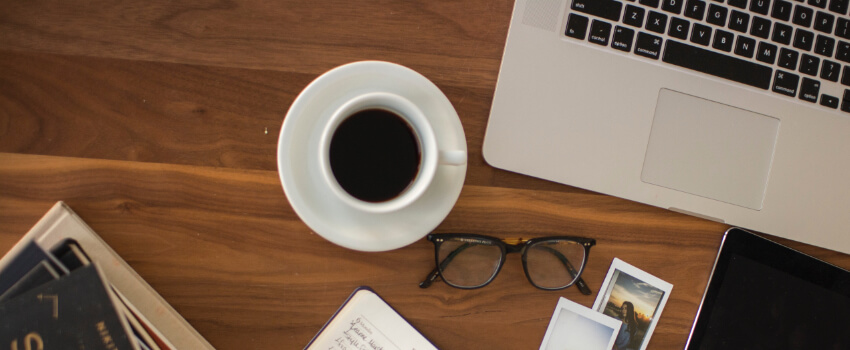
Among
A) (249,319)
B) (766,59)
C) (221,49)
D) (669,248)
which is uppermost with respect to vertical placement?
(766,59)

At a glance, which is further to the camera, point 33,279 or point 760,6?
point 760,6

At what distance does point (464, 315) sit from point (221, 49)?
471 millimetres

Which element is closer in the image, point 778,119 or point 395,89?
point 395,89

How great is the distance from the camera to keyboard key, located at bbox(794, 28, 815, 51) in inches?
28.5

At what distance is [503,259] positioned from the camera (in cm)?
71

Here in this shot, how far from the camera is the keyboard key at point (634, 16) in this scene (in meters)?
0.69

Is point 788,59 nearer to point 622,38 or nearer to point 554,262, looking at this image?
point 622,38

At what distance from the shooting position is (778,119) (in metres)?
0.72

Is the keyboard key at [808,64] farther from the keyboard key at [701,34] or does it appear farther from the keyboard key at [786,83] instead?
the keyboard key at [701,34]

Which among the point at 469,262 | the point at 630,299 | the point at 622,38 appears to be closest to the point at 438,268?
the point at 469,262

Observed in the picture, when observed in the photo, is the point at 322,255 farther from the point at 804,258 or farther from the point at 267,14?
the point at 804,258

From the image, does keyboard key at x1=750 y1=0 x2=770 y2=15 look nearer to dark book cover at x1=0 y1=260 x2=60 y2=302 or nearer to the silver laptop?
the silver laptop

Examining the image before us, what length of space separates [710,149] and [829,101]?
0.19m

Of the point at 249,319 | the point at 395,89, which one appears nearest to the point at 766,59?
the point at 395,89
